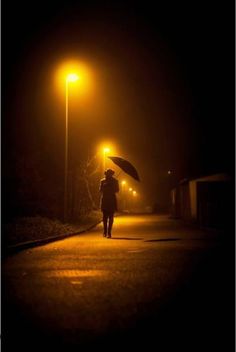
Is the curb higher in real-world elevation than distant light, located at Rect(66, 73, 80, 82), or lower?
lower

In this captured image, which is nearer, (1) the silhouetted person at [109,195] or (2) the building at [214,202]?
(1) the silhouetted person at [109,195]

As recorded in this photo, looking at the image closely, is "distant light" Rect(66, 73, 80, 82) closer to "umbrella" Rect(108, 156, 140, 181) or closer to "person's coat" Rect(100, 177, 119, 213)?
"umbrella" Rect(108, 156, 140, 181)

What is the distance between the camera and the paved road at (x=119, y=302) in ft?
15.0

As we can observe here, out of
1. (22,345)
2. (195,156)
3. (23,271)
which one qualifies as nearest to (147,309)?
(22,345)

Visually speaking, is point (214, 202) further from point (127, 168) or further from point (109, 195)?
point (109, 195)

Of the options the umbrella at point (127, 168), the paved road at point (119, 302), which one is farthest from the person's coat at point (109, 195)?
the paved road at point (119, 302)

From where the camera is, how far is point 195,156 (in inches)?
1998

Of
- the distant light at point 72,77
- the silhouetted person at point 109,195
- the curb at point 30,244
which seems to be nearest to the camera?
the curb at point 30,244

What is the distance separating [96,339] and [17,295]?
7.50 feet

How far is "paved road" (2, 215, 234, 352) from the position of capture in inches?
180

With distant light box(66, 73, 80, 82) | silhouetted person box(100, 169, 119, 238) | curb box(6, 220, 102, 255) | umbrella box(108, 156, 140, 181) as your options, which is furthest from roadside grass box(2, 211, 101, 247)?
distant light box(66, 73, 80, 82)

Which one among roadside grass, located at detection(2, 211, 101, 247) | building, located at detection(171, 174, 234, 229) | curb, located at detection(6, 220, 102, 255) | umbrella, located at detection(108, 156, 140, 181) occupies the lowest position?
curb, located at detection(6, 220, 102, 255)

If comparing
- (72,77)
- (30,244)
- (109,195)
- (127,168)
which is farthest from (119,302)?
(72,77)

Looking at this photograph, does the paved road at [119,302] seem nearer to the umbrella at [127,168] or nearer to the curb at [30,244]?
the curb at [30,244]
